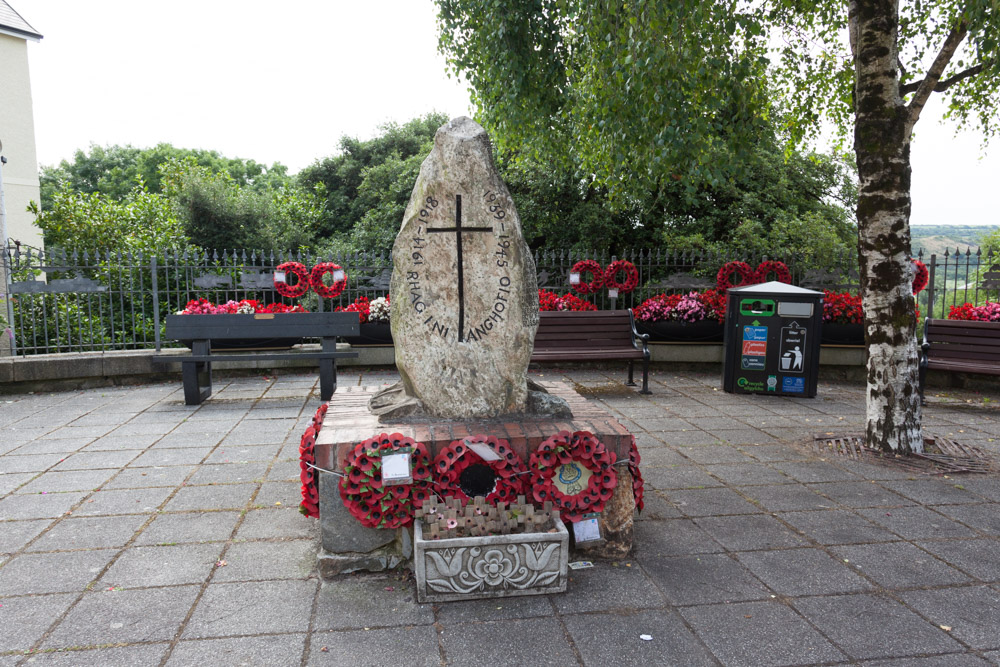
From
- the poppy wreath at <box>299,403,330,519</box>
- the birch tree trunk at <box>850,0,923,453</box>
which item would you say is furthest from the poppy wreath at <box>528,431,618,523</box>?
the birch tree trunk at <box>850,0,923,453</box>

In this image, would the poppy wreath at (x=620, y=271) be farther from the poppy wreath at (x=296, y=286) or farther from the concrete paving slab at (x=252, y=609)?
the concrete paving slab at (x=252, y=609)

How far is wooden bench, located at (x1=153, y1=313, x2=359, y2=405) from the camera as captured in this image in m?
6.98

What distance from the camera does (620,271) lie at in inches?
394

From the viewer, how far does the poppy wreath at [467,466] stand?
319 centimetres

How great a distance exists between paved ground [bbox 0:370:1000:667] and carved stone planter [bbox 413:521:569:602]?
0.24ft

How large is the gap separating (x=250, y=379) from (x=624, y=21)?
6374 millimetres

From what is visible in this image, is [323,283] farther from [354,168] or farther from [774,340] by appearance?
[354,168]

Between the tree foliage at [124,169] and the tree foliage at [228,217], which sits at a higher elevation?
the tree foliage at [124,169]

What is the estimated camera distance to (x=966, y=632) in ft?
8.76

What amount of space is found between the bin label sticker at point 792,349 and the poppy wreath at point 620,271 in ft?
8.91

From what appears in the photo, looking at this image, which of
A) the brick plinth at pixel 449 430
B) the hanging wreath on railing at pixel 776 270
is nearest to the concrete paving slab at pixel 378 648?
the brick plinth at pixel 449 430

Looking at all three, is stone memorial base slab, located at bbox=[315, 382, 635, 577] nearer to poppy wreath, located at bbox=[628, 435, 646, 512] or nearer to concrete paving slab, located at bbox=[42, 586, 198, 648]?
poppy wreath, located at bbox=[628, 435, 646, 512]

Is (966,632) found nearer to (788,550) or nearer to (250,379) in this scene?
(788,550)

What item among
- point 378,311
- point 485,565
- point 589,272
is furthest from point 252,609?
point 589,272
